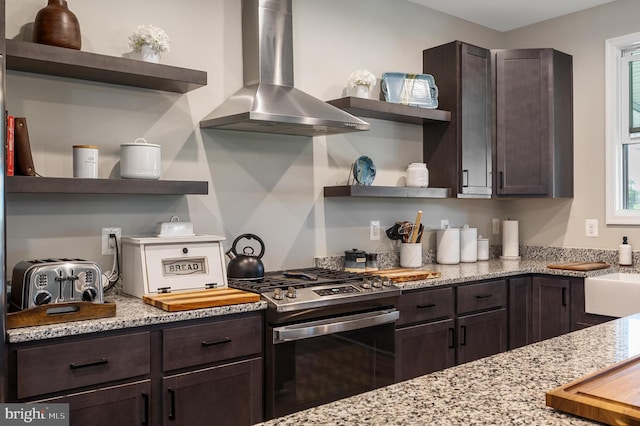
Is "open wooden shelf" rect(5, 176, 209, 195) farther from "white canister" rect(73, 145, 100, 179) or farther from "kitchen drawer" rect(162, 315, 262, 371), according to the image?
"kitchen drawer" rect(162, 315, 262, 371)

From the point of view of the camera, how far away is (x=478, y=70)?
12.7 feet

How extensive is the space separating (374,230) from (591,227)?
1663mm

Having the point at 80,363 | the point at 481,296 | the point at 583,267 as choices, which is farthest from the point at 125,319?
the point at 583,267

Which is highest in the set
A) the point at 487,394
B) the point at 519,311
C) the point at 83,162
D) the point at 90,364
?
the point at 83,162

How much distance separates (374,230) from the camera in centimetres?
369

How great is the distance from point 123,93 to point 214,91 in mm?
494

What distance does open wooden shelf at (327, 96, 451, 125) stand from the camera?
10.6 feet

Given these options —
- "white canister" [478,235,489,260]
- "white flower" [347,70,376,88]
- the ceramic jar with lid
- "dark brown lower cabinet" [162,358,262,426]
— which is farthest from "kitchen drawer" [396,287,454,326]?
"white flower" [347,70,376,88]

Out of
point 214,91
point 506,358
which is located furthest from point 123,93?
point 506,358

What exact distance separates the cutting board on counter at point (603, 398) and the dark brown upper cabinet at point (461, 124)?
260 centimetres

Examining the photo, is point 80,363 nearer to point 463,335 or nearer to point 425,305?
point 425,305

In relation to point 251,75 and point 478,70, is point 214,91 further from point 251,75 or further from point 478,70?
point 478,70

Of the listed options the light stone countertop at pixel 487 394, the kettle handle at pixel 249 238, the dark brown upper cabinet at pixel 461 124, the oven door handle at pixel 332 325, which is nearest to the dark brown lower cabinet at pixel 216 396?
the oven door handle at pixel 332 325

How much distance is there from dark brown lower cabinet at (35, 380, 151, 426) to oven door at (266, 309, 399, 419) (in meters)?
0.53
